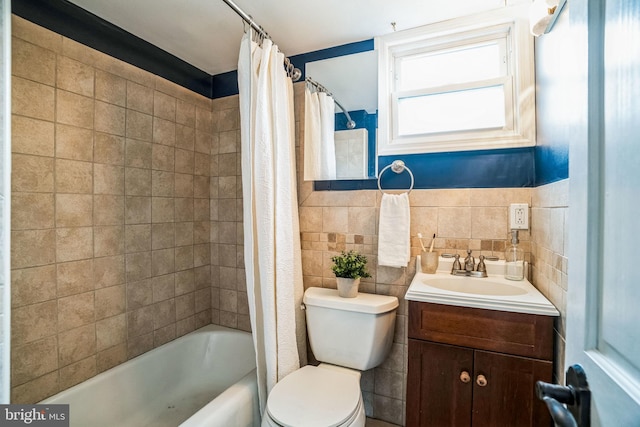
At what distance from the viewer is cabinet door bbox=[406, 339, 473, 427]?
46.9 inches

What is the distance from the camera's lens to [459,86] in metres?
1.62

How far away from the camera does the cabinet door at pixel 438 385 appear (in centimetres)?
119

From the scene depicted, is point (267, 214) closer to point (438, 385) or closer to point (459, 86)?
point (438, 385)

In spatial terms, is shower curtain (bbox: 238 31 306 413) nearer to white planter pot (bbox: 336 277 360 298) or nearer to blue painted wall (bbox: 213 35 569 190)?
white planter pot (bbox: 336 277 360 298)

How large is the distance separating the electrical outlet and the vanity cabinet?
0.53 meters

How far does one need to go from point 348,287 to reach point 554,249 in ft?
3.06

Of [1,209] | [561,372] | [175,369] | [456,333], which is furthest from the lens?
[175,369]

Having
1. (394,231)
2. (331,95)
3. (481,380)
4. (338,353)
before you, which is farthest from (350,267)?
(331,95)

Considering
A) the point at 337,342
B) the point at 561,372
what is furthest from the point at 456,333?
the point at 337,342

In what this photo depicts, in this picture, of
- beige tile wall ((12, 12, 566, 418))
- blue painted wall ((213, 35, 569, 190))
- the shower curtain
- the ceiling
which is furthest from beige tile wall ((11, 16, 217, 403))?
blue painted wall ((213, 35, 569, 190))

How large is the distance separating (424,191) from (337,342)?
3.19 feet

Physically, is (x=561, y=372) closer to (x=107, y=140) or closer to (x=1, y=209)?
(x=1, y=209)

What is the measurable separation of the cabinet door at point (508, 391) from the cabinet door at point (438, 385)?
36 millimetres

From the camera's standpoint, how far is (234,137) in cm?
222
